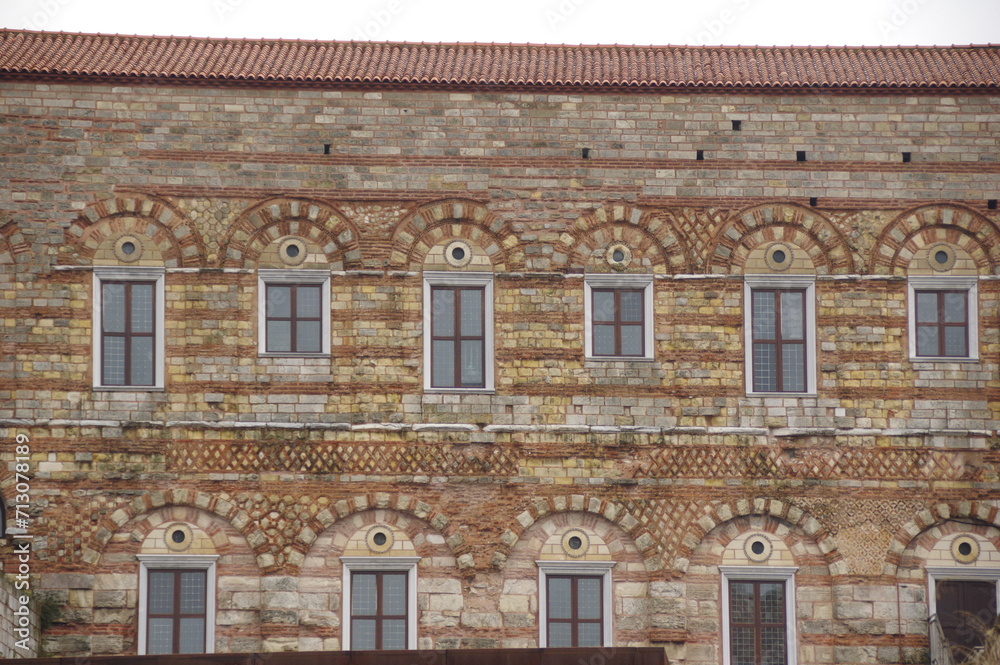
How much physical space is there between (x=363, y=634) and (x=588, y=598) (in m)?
2.95

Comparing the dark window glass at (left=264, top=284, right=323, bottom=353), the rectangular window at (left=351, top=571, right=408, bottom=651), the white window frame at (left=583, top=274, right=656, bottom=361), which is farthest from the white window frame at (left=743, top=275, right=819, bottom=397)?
the dark window glass at (left=264, top=284, right=323, bottom=353)

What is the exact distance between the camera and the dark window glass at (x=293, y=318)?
26.8 meters

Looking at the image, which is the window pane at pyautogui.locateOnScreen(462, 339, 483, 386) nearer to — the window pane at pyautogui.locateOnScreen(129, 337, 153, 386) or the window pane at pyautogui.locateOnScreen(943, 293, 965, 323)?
the window pane at pyautogui.locateOnScreen(129, 337, 153, 386)

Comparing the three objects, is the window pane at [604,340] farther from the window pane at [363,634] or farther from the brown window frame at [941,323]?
the window pane at [363,634]

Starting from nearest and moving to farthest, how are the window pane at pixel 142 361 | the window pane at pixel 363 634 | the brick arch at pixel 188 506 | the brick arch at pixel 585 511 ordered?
1. the window pane at pixel 363 634
2. the brick arch at pixel 188 506
3. the brick arch at pixel 585 511
4. the window pane at pixel 142 361

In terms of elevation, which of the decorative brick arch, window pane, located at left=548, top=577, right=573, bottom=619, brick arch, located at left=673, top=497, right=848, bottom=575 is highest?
the decorative brick arch

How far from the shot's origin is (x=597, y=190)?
89.5ft

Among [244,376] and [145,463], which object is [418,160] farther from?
[145,463]

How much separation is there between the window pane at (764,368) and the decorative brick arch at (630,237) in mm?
1475

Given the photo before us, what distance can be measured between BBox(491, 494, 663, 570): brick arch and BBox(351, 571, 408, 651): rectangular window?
132 cm

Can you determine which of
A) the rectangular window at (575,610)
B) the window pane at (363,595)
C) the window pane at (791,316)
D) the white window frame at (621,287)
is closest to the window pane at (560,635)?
the rectangular window at (575,610)

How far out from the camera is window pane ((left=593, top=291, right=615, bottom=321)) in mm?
27062

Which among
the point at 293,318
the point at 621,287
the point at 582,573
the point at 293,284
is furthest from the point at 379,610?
the point at 621,287

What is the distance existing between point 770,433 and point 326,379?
5919 mm
